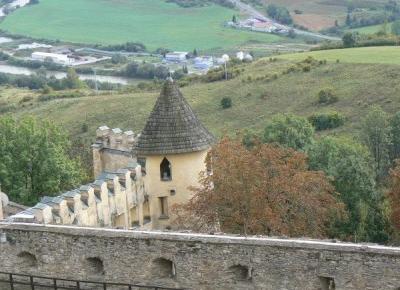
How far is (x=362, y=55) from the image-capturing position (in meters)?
86.4

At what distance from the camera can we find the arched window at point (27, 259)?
89.2ft

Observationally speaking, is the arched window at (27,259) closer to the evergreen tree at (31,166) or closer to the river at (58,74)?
the evergreen tree at (31,166)

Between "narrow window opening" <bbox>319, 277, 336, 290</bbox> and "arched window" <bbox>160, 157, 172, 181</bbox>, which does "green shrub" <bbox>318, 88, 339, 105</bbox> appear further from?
"narrow window opening" <bbox>319, 277, 336, 290</bbox>

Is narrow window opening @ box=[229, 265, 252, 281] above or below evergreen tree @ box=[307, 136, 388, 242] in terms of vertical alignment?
above

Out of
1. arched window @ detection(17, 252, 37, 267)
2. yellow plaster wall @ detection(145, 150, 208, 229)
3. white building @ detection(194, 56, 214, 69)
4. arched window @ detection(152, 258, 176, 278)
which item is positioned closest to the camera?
arched window @ detection(152, 258, 176, 278)

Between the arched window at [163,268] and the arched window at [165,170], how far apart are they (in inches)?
312

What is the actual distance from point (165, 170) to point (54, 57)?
141 metres

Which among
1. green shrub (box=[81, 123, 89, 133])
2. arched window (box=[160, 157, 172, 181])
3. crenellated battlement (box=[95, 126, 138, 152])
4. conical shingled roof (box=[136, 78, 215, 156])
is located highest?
conical shingled roof (box=[136, 78, 215, 156])

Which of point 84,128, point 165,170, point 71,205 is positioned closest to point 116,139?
point 165,170


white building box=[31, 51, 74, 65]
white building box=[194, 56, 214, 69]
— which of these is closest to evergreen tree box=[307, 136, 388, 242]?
white building box=[194, 56, 214, 69]

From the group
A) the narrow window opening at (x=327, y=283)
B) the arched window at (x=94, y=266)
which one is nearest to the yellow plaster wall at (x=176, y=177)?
the arched window at (x=94, y=266)

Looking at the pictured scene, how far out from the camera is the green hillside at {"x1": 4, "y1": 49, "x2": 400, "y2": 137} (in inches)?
2822

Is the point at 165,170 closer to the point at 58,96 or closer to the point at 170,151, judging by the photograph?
the point at 170,151

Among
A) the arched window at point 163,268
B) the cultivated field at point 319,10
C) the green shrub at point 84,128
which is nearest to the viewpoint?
the arched window at point 163,268
